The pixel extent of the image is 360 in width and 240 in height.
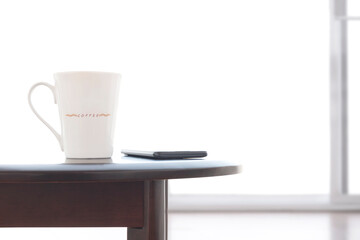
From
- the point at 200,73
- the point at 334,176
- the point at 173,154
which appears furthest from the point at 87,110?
the point at 334,176

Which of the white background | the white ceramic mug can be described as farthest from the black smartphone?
the white background

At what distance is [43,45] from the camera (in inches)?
124

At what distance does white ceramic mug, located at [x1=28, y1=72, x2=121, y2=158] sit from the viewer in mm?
590

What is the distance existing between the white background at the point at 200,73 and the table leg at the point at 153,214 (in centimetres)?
259

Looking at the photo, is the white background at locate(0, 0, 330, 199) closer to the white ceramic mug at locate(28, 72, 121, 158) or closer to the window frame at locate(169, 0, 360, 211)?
the window frame at locate(169, 0, 360, 211)

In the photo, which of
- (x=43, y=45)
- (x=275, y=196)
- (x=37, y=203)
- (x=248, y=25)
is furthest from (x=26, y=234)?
(x=37, y=203)

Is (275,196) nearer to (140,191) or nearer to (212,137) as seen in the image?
(212,137)

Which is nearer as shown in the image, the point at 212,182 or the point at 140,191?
the point at 140,191

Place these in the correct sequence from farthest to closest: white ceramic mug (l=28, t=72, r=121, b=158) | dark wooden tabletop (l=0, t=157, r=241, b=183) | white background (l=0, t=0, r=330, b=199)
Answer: white background (l=0, t=0, r=330, b=199) → white ceramic mug (l=28, t=72, r=121, b=158) → dark wooden tabletop (l=0, t=157, r=241, b=183)

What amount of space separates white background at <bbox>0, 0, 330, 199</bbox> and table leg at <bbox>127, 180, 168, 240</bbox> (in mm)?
2593

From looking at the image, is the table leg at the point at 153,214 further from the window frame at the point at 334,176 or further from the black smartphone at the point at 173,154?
the window frame at the point at 334,176

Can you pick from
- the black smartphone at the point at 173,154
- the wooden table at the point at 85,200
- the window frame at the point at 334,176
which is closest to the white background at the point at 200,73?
the window frame at the point at 334,176

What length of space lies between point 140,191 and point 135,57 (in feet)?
8.91

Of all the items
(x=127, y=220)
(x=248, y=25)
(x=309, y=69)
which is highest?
(x=248, y=25)
